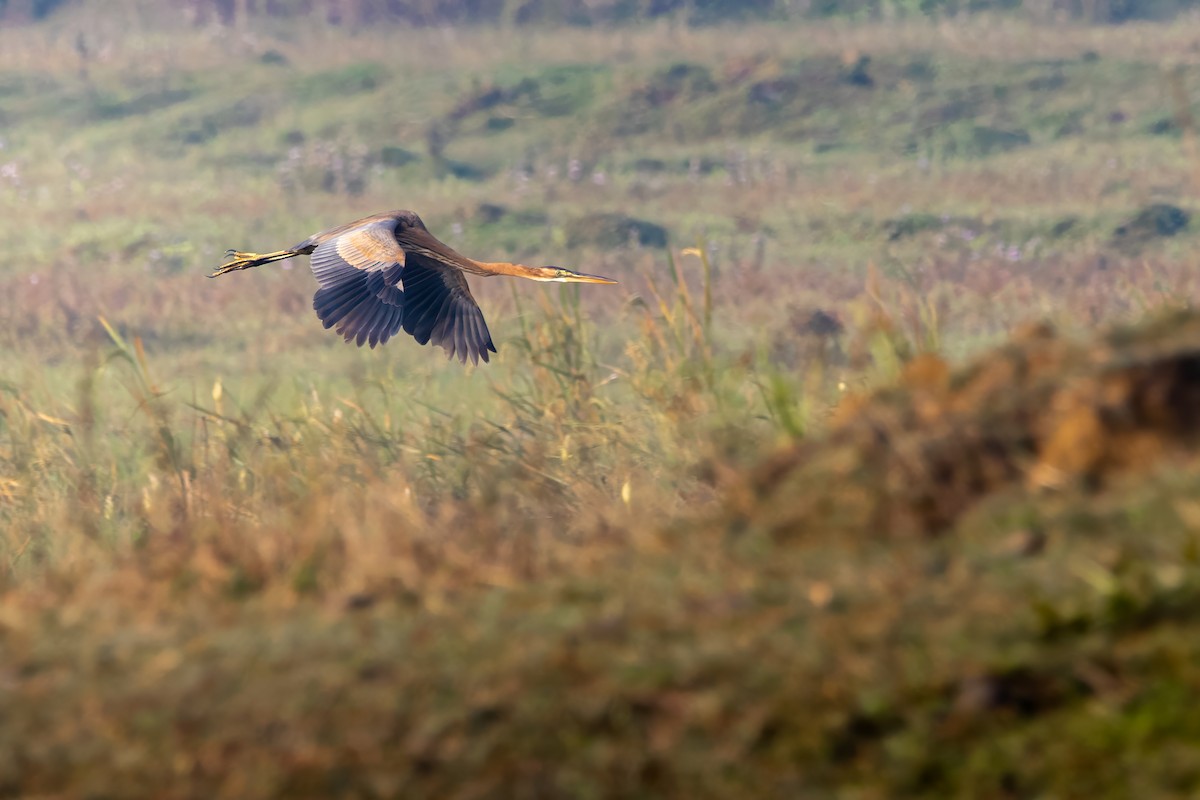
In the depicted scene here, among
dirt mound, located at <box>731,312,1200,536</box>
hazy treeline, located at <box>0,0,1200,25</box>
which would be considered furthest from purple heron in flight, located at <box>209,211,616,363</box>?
hazy treeline, located at <box>0,0,1200,25</box>

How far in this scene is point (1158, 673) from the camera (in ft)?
10.7

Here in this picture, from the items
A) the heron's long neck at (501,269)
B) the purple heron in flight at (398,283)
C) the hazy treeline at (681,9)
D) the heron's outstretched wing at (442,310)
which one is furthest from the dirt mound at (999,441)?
the hazy treeline at (681,9)

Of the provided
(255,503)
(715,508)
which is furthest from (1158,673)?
(255,503)

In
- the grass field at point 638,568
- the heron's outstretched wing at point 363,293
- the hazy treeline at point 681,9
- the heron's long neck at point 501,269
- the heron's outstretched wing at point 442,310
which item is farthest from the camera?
the hazy treeline at point 681,9

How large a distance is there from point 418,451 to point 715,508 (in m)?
2.14

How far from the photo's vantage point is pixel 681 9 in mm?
28875

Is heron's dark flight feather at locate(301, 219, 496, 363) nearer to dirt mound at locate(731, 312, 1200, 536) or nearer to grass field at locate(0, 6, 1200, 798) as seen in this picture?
grass field at locate(0, 6, 1200, 798)

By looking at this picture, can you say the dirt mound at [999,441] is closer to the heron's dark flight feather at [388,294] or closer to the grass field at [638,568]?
the grass field at [638,568]

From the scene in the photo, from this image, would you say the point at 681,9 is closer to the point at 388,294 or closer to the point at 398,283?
the point at 398,283

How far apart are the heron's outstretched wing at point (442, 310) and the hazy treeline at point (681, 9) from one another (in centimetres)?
2120

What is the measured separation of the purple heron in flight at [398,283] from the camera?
24.0 feet

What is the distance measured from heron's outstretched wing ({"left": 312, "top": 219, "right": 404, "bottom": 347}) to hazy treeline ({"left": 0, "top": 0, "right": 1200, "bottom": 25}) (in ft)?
71.1

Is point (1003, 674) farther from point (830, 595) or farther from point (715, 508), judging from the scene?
point (715, 508)

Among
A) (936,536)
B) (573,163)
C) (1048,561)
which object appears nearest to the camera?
(1048,561)
